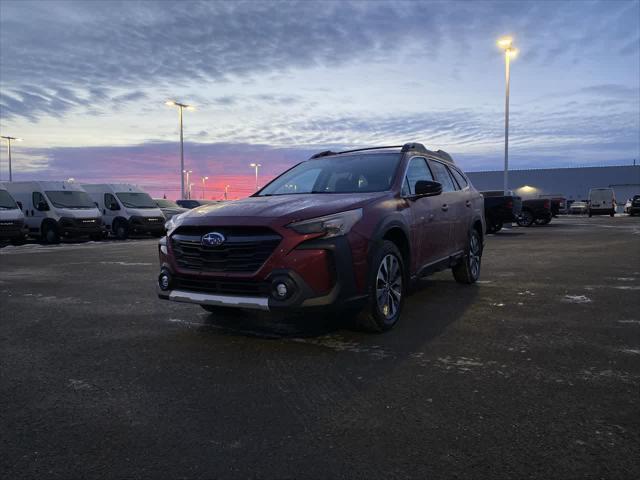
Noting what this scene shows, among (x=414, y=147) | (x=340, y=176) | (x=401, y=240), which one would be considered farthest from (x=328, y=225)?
(x=414, y=147)

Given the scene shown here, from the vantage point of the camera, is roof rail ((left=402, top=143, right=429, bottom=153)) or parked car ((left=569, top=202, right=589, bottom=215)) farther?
parked car ((left=569, top=202, right=589, bottom=215))

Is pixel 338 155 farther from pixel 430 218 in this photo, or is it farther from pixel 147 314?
pixel 147 314

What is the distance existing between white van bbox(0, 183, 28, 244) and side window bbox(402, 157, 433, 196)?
608 inches

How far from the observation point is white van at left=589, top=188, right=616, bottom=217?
4125 cm

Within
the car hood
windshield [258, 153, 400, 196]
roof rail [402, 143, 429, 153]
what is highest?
roof rail [402, 143, 429, 153]

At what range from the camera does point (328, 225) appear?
14.6 feet

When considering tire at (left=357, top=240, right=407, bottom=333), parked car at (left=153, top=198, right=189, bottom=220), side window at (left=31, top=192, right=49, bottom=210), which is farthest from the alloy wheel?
parked car at (left=153, top=198, right=189, bottom=220)

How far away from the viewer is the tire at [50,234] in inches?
752

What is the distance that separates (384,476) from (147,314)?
4144 mm

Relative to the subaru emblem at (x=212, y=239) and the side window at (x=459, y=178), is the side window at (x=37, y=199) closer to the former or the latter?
the side window at (x=459, y=178)

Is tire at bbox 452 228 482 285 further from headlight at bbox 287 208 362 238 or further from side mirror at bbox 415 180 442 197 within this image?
headlight at bbox 287 208 362 238

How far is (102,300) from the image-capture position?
6918 mm

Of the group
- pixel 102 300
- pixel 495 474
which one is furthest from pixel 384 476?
pixel 102 300

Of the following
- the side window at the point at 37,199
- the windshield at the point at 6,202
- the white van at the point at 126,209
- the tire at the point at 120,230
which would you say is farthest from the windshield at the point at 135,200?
the windshield at the point at 6,202
